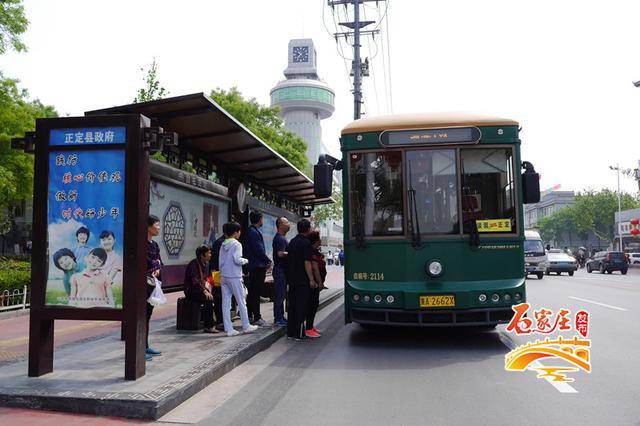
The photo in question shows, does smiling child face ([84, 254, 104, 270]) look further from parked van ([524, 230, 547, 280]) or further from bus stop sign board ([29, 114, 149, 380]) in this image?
parked van ([524, 230, 547, 280])

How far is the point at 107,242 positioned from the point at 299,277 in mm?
3412

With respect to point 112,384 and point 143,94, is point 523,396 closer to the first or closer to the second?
point 112,384

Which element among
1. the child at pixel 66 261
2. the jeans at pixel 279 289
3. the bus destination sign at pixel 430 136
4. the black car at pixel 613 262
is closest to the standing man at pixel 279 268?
the jeans at pixel 279 289

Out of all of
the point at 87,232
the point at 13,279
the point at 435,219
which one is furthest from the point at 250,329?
the point at 13,279

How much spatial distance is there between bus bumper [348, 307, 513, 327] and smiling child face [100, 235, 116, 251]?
3.57 meters

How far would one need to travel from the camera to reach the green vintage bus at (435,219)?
7.23m

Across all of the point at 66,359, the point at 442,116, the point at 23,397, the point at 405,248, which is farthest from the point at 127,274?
the point at 442,116

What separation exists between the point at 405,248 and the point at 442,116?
1.97 meters

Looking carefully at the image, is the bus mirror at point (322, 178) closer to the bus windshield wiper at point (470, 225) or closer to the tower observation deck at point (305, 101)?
the bus windshield wiper at point (470, 225)

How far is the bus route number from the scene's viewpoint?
7.48m

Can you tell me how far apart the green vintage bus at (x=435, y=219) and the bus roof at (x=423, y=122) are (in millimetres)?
14

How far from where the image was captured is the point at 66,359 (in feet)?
20.6

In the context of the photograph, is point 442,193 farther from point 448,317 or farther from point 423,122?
point 448,317

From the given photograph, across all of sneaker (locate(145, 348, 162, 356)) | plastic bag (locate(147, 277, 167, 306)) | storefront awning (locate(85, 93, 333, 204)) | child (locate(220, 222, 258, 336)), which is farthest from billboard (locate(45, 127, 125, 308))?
child (locate(220, 222, 258, 336))
